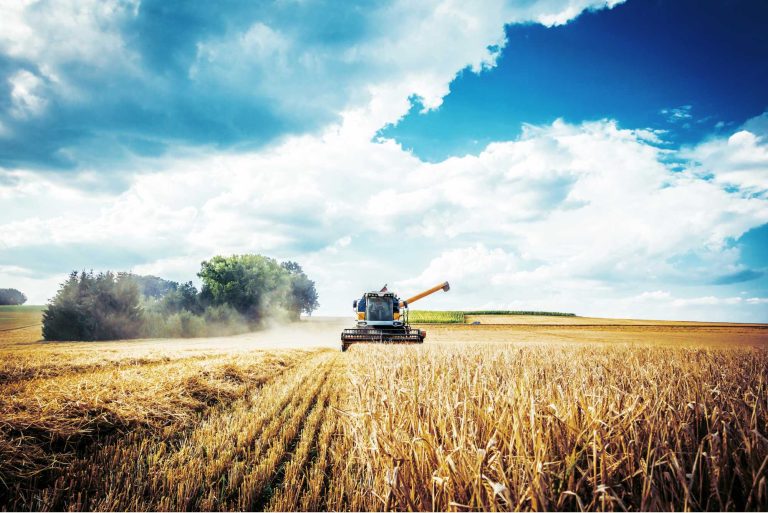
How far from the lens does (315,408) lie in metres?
5.95

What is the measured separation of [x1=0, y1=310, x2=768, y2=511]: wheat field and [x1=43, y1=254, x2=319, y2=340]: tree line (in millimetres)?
34949

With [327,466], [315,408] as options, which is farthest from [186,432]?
[327,466]

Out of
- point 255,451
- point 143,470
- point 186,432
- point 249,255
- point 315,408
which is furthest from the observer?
point 249,255

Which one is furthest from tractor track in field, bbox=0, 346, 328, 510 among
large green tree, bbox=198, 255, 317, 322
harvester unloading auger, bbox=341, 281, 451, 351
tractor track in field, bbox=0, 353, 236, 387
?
large green tree, bbox=198, 255, 317, 322

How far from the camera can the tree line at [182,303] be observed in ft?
112

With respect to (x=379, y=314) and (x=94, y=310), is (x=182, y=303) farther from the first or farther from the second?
(x=379, y=314)

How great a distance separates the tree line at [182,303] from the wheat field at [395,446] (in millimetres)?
34949

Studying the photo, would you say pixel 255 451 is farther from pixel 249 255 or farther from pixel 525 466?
pixel 249 255

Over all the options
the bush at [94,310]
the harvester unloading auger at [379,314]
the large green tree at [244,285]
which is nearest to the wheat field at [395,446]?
the harvester unloading auger at [379,314]

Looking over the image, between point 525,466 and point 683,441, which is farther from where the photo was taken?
point 683,441

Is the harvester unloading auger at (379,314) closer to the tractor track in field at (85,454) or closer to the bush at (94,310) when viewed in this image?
the tractor track in field at (85,454)

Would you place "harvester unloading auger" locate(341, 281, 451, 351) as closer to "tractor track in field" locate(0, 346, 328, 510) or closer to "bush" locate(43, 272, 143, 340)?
"tractor track in field" locate(0, 346, 328, 510)

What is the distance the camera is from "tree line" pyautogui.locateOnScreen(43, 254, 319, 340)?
34062 mm

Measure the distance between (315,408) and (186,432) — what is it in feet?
6.27
